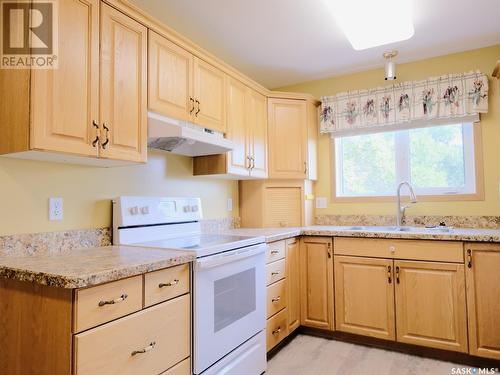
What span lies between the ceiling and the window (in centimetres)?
68

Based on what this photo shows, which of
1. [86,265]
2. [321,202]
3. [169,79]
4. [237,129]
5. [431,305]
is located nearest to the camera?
[86,265]

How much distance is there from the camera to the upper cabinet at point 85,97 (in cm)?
134

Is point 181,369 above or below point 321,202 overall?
below

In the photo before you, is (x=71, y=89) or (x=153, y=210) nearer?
(x=71, y=89)

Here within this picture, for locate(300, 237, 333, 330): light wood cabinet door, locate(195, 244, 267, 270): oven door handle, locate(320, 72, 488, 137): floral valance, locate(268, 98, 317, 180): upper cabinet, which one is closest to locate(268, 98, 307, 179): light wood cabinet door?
locate(268, 98, 317, 180): upper cabinet

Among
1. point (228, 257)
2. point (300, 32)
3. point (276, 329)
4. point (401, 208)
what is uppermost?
point (300, 32)

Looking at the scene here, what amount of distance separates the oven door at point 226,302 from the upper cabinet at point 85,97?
2.41ft

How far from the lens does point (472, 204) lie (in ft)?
8.73

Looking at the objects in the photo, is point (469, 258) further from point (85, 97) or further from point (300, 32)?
point (85, 97)

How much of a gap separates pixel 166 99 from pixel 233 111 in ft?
2.37

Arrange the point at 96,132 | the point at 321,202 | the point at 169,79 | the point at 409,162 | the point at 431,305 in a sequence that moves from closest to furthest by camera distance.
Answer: the point at 96,132
the point at 169,79
the point at 431,305
the point at 409,162
the point at 321,202

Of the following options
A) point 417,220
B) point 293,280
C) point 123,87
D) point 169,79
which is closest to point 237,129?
point 169,79

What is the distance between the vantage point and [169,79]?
77.7 inches

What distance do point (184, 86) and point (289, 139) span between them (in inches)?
50.4
